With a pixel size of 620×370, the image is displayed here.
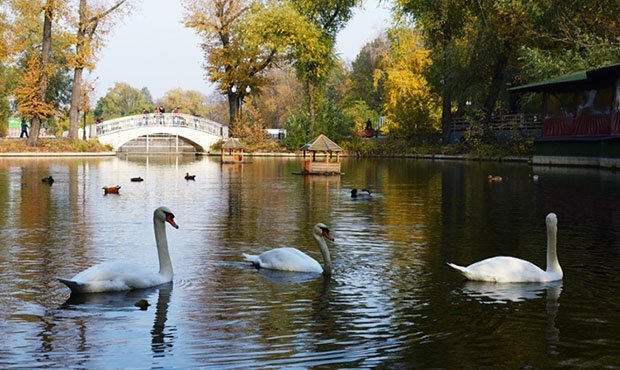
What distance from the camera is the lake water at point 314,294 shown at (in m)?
8.18

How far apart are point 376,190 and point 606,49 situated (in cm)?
2232

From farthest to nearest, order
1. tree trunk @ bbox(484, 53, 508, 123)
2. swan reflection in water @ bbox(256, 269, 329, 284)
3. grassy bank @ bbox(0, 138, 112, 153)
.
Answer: grassy bank @ bbox(0, 138, 112, 153)
tree trunk @ bbox(484, 53, 508, 123)
swan reflection in water @ bbox(256, 269, 329, 284)

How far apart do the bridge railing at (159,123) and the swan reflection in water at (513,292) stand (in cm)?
6410

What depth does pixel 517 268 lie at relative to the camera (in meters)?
11.5

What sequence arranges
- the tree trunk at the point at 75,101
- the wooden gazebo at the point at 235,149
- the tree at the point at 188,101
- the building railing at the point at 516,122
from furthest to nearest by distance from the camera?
the tree at the point at 188,101, the tree trunk at the point at 75,101, the building railing at the point at 516,122, the wooden gazebo at the point at 235,149

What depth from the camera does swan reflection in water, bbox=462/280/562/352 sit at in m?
10.5

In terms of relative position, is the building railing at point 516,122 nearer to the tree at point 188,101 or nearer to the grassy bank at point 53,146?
the grassy bank at point 53,146

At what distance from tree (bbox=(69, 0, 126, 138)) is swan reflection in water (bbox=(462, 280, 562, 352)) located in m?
56.8

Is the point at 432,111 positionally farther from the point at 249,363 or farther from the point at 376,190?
the point at 249,363

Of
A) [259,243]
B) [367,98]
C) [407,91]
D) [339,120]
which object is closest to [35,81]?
[339,120]

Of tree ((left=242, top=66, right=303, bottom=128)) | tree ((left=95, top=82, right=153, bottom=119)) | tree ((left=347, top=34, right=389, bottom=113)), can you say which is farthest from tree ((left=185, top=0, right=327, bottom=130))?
tree ((left=95, top=82, right=153, bottom=119))

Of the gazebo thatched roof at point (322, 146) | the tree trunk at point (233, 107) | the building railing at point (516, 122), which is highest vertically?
the tree trunk at point (233, 107)

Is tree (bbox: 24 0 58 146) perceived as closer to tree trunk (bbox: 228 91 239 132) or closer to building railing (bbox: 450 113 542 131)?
tree trunk (bbox: 228 91 239 132)

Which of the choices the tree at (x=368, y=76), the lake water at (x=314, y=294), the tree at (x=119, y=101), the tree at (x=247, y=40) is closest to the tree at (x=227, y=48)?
the tree at (x=247, y=40)
